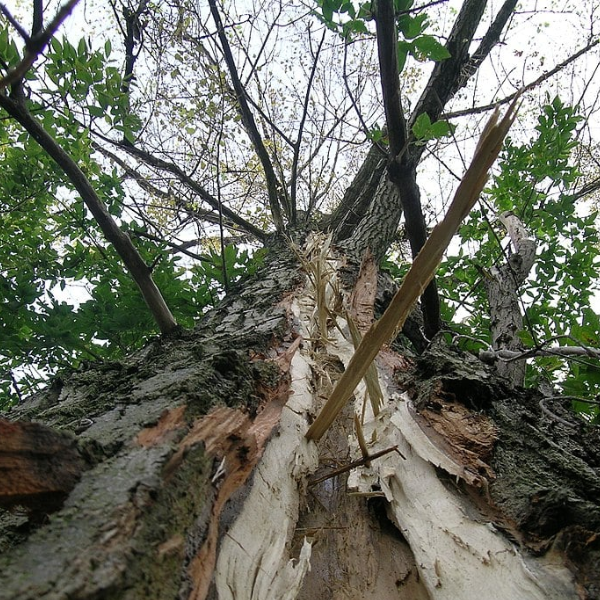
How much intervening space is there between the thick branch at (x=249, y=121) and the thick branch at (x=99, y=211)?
1776 millimetres

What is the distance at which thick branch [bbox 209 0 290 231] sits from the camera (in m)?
3.18

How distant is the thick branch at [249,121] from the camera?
318cm

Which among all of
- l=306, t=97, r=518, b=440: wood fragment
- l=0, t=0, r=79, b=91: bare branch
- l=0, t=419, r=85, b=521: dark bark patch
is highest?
l=306, t=97, r=518, b=440: wood fragment

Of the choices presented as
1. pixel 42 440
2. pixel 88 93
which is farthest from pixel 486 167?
pixel 88 93

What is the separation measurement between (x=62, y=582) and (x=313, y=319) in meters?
1.65

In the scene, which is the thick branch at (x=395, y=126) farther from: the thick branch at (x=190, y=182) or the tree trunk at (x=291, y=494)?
the thick branch at (x=190, y=182)

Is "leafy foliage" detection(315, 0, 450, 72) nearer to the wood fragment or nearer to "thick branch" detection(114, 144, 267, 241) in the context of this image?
Result: the wood fragment

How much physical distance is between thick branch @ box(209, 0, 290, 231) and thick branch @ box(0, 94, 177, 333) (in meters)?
1.78

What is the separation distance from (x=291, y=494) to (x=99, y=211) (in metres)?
1.46

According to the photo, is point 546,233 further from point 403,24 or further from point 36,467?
point 36,467

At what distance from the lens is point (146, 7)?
4516 millimetres

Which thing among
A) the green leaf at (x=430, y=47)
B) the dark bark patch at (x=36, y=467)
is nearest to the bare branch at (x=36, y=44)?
the dark bark patch at (x=36, y=467)

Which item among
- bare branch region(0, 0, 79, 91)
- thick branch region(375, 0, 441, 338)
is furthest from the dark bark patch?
thick branch region(375, 0, 441, 338)

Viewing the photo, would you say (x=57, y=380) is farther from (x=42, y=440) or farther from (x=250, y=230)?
(x=250, y=230)
